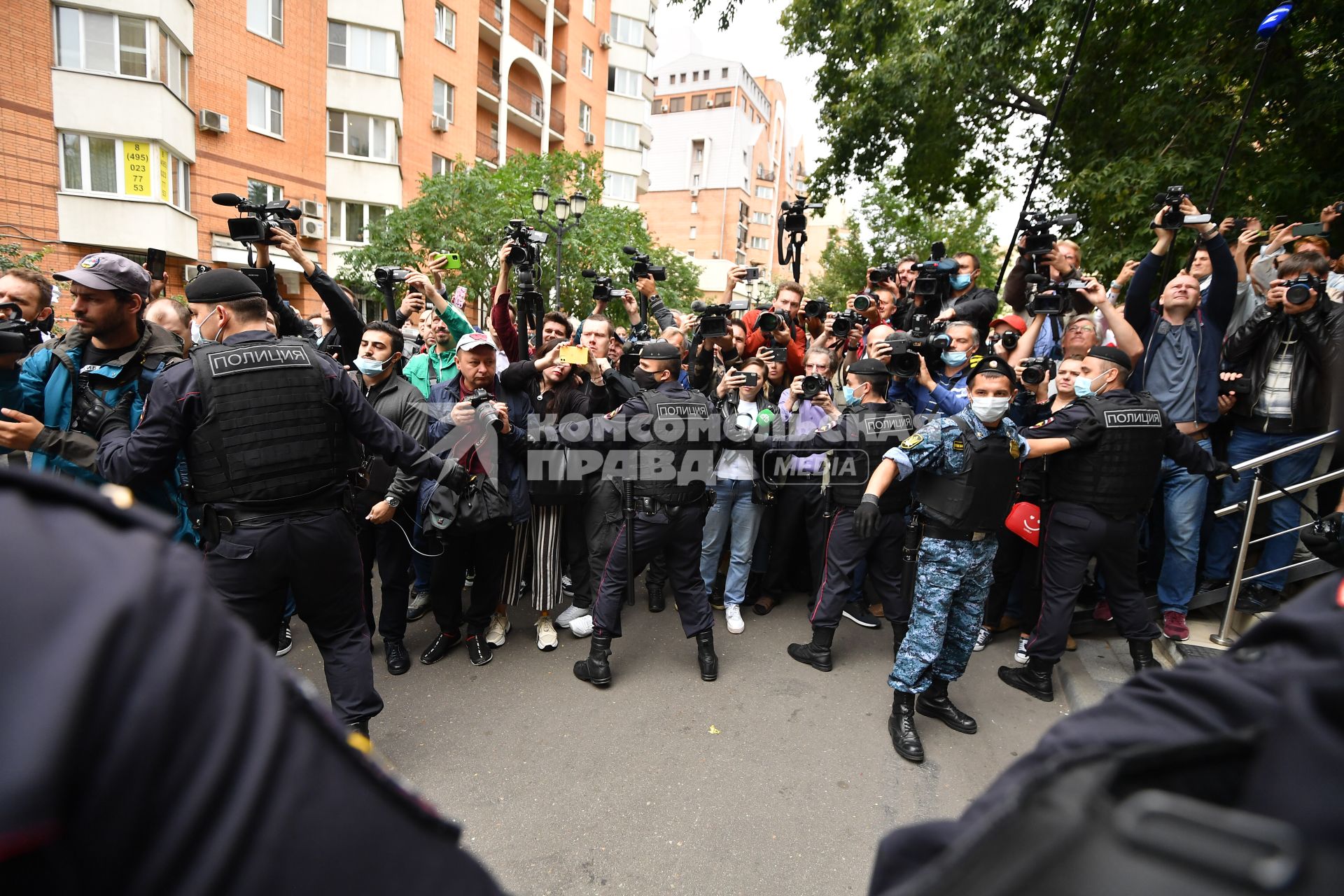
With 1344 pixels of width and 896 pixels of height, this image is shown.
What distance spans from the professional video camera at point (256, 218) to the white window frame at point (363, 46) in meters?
20.8

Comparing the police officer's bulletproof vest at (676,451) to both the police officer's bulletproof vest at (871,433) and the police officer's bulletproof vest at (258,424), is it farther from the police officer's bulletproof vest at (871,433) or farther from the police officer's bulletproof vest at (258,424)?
the police officer's bulletproof vest at (258,424)

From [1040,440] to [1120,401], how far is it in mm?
516

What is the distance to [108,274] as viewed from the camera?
10.2 feet

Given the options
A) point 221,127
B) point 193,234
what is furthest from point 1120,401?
point 221,127

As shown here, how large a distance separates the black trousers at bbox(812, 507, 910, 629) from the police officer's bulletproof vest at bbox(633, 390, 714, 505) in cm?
98

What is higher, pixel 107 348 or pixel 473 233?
pixel 473 233

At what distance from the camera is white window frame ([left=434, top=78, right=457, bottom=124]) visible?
24.0 metres

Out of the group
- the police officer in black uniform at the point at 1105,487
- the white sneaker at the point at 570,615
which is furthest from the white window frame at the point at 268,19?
the police officer in black uniform at the point at 1105,487

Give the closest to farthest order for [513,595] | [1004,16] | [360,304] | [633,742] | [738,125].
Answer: [633,742]
[513,595]
[1004,16]
[360,304]
[738,125]

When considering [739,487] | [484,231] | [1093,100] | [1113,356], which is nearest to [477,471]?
[739,487]

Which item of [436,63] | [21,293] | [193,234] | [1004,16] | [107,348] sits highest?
[436,63]

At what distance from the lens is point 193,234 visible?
656 inches

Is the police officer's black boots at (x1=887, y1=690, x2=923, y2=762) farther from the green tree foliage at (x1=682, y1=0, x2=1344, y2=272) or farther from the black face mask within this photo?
the green tree foliage at (x1=682, y1=0, x2=1344, y2=272)

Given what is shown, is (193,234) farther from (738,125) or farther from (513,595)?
(738,125)
